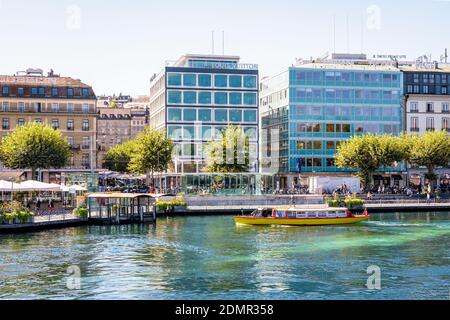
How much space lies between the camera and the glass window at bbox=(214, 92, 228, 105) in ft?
353

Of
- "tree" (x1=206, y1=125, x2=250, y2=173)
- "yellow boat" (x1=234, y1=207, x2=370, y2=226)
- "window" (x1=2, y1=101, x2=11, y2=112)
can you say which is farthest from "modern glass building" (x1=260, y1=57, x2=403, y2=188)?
"window" (x1=2, y1=101, x2=11, y2=112)

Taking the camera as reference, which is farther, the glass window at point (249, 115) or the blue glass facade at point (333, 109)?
the glass window at point (249, 115)

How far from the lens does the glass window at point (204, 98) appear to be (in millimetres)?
107000

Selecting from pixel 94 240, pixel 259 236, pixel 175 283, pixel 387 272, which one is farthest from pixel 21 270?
pixel 259 236

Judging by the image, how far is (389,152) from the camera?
294 feet

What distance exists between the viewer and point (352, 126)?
10600cm

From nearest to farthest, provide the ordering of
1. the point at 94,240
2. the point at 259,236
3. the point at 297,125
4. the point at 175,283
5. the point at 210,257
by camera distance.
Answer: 1. the point at 175,283
2. the point at 210,257
3. the point at 94,240
4. the point at 259,236
5. the point at 297,125

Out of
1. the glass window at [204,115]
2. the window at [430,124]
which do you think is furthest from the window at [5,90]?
the window at [430,124]

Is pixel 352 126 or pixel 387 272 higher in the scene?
pixel 352 126

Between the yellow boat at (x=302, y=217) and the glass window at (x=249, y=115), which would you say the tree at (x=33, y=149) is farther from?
the yellow boat at (x=302, y=217)

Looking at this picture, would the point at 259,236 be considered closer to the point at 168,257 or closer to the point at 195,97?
the point at 168,257

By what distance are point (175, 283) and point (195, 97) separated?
258 ft

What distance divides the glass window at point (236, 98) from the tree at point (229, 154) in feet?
47.4

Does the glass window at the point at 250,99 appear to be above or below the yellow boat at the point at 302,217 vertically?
above
